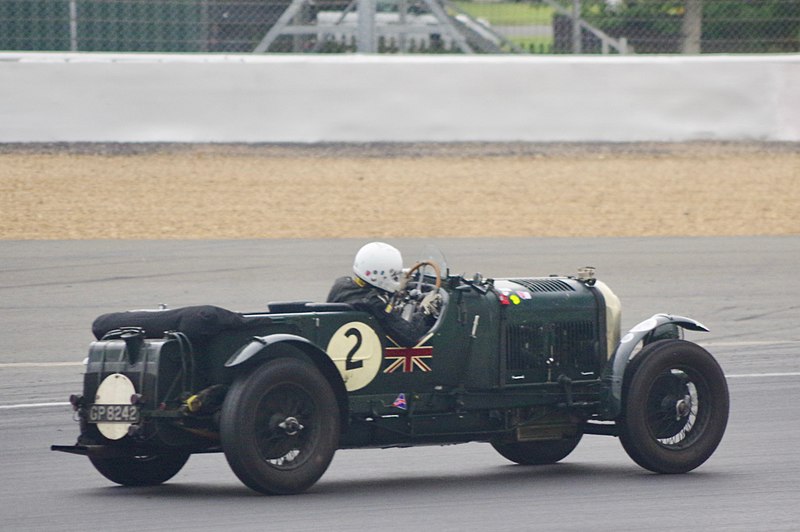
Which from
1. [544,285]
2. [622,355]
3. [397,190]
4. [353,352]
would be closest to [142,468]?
[353,352]

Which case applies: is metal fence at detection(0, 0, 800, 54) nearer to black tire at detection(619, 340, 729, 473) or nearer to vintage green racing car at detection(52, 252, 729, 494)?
vintage green racing car at detection(52, 252, 729, 494)

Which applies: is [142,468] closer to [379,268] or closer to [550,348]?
[379,268]

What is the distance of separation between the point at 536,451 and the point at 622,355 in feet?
2.63

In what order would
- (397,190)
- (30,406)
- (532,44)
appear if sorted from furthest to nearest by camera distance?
1. (532,44)
2. (397,190)
3. (30,406)

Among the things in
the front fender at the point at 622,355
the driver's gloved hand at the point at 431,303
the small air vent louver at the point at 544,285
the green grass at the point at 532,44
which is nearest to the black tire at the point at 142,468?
the driver's gloved hand at the point at 431,303

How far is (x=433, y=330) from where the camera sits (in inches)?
279

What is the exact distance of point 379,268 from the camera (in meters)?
7.13

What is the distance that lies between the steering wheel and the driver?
0.03 meters

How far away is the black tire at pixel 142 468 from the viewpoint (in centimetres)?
698

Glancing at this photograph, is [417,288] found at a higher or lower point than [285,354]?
higher

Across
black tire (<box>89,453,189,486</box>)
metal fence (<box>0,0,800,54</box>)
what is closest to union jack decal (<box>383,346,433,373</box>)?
black tire (<box>89,453,189,486</box>)

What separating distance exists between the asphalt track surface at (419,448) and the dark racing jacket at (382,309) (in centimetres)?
73

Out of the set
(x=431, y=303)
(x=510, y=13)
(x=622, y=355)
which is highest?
(x=510, y=13)

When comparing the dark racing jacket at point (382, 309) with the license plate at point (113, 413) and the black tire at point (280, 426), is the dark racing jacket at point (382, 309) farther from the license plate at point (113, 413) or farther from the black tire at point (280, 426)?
the license plate at point (113, 413)
